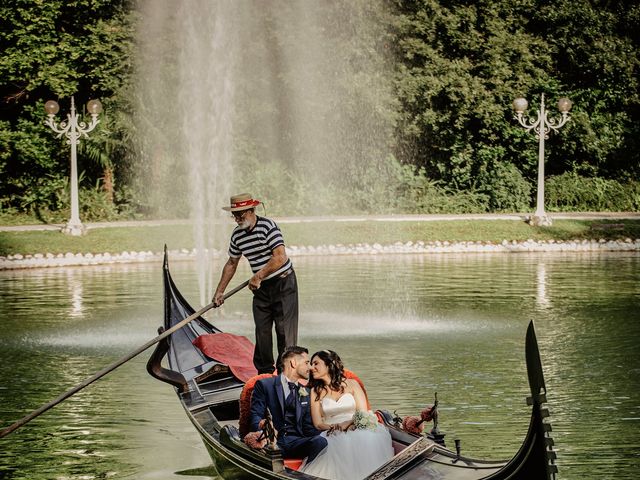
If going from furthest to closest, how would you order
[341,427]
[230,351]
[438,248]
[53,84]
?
Result: [53,84]
[438,248]
[230,351]
[341,427]

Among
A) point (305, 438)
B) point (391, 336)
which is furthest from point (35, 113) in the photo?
point (305, 438)

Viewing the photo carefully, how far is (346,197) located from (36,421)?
18.1 m

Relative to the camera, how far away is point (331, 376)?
5.91 metres

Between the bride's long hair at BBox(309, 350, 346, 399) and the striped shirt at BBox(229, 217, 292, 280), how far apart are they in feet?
6.25

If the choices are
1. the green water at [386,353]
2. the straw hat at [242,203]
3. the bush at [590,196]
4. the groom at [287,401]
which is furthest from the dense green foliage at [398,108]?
the groom at [287,401]

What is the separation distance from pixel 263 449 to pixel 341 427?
0.42 metres

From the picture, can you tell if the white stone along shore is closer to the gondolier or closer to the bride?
the gondolier

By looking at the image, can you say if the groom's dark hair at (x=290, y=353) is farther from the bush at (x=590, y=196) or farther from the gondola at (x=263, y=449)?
the bush at (x=590, y=196)

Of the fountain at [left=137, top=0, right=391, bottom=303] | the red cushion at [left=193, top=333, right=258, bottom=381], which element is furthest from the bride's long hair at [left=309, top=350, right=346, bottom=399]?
the fountain at [left=137, top=0, right=391, bottom=303]

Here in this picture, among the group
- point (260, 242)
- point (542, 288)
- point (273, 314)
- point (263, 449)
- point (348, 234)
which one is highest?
point (260, 242)

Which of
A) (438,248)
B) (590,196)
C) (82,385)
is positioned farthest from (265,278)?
(590,196)

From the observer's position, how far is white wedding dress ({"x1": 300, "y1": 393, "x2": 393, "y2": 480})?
18.7ft

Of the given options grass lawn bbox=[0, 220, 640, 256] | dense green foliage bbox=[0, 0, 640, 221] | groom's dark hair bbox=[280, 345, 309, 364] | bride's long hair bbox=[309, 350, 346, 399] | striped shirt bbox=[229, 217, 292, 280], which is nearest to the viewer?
bride's long hair bbox=[309, 350, 346, 399]

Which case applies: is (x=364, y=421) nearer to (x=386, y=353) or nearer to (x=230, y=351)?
(x=230, y=351)
